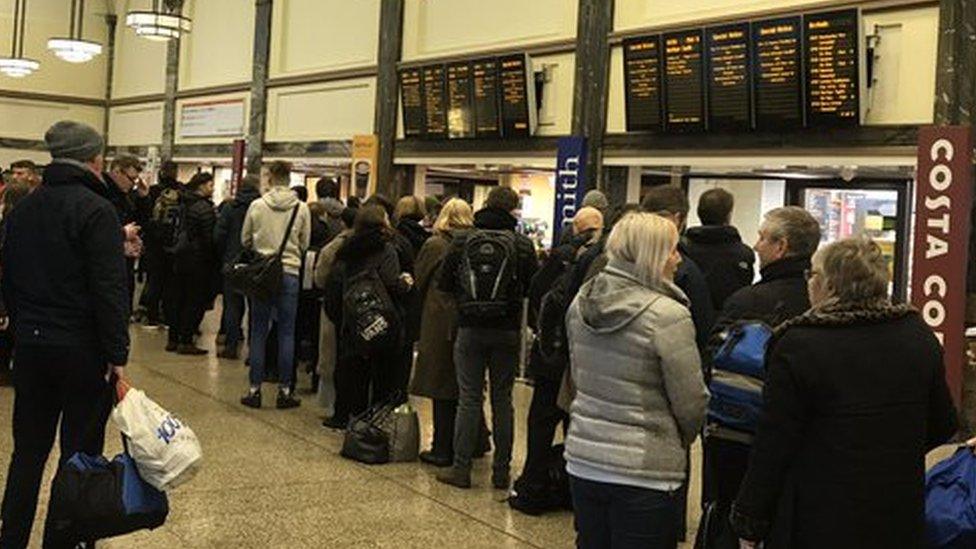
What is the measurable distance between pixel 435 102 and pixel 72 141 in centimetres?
727

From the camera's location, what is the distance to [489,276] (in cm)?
509

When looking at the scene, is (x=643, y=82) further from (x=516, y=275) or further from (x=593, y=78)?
(x=516, y=275)

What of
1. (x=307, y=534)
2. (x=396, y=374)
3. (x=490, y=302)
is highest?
(x=490, y=302)

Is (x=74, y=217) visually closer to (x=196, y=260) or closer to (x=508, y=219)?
(x=508, y=219)

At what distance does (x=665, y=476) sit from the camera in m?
2.90

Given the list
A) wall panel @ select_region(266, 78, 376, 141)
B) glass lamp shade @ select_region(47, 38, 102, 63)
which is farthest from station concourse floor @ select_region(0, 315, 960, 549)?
glass lamp shade @ select_region(47, 38, 102, 63)

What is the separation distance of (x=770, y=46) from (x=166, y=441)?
5.40 meters

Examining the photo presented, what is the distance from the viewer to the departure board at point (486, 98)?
9.85 meters

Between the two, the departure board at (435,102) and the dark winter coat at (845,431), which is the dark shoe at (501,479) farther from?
the departure board at (435,102)

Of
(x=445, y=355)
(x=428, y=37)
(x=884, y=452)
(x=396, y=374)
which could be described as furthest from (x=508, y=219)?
(x=428, y=37)

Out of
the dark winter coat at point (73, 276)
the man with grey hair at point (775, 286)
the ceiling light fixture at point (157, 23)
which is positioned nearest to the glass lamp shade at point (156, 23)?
the ceiling light fixture at point (157, 23)

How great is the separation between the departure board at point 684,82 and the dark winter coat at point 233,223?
10.8 feet

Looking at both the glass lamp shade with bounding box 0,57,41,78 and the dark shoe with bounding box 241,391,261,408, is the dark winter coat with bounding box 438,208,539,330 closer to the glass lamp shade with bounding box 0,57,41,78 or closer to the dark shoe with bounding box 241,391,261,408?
the dark shoe with bounding box 241,391,261,408

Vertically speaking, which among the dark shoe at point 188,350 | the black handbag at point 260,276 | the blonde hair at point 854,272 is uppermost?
the blonde hair at point 854,272
